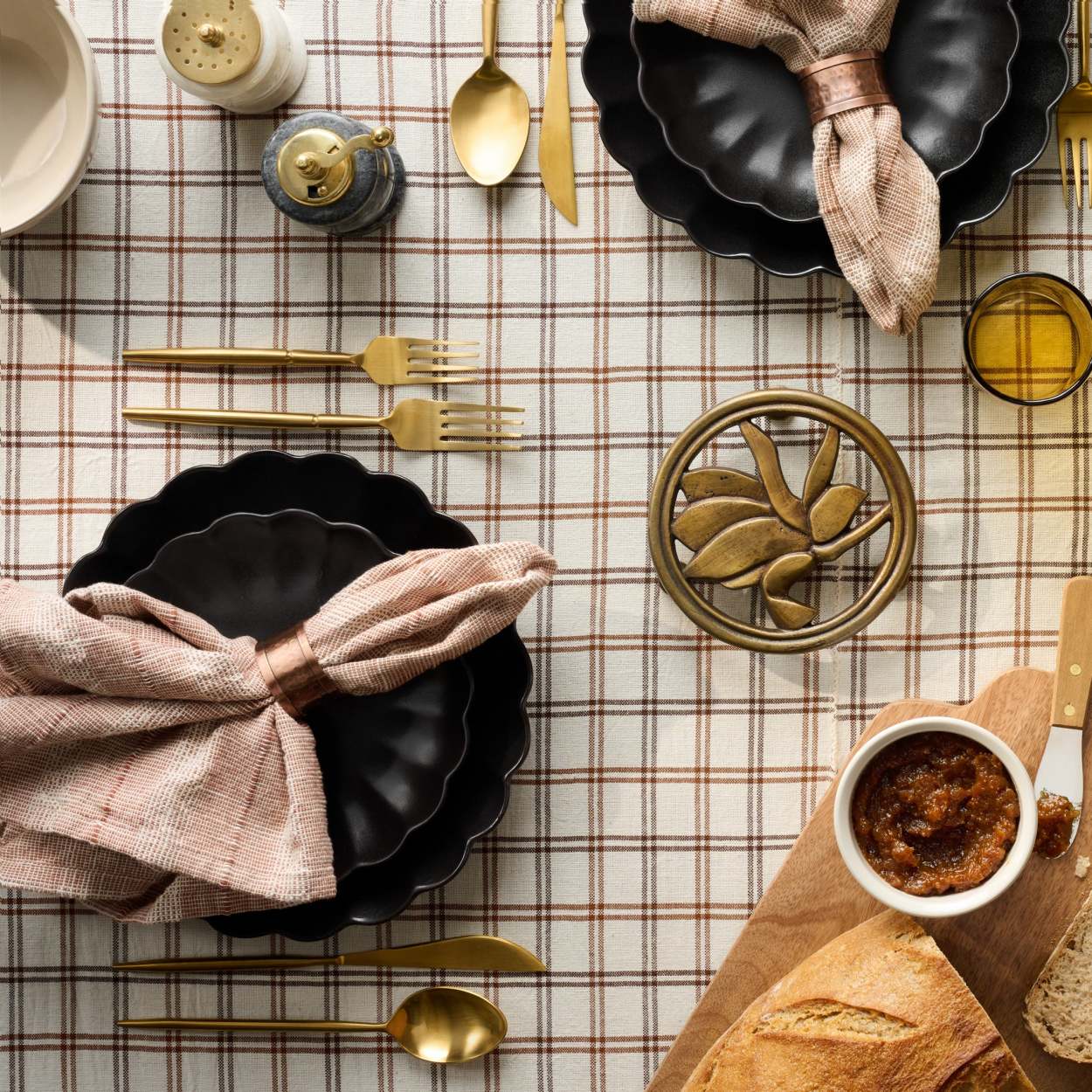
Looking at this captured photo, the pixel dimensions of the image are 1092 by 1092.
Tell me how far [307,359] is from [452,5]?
1.56 ft

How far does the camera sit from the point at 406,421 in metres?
1.30

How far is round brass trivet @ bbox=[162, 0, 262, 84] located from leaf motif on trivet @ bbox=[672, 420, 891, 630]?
679 mm

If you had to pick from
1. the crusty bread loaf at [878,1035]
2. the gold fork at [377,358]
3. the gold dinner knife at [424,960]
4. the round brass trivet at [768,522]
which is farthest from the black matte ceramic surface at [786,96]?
the gold dinner knife at [424,960]

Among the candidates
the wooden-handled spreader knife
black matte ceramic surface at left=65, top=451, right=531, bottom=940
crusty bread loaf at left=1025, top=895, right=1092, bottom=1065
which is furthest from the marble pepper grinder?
crusty bread loaf at left=1025, top=895, right=1092, bottom=1065

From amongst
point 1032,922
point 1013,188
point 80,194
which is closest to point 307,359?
point 80,194

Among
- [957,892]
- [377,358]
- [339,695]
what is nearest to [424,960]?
[339,695]

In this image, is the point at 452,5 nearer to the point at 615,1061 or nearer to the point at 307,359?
the point at 307,359

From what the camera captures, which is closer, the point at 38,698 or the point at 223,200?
the point at 38,698

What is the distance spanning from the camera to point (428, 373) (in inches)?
52.0

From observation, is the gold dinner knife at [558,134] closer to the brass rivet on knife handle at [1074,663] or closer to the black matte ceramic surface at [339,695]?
the black matte ceramic surface at [339,695]

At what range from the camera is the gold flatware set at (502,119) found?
129cm

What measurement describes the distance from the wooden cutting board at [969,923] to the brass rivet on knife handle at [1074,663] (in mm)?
26

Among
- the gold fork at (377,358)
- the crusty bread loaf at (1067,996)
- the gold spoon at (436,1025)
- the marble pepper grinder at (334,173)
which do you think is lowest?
the gold spoon at (436,1025)

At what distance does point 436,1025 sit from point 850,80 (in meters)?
1.22
